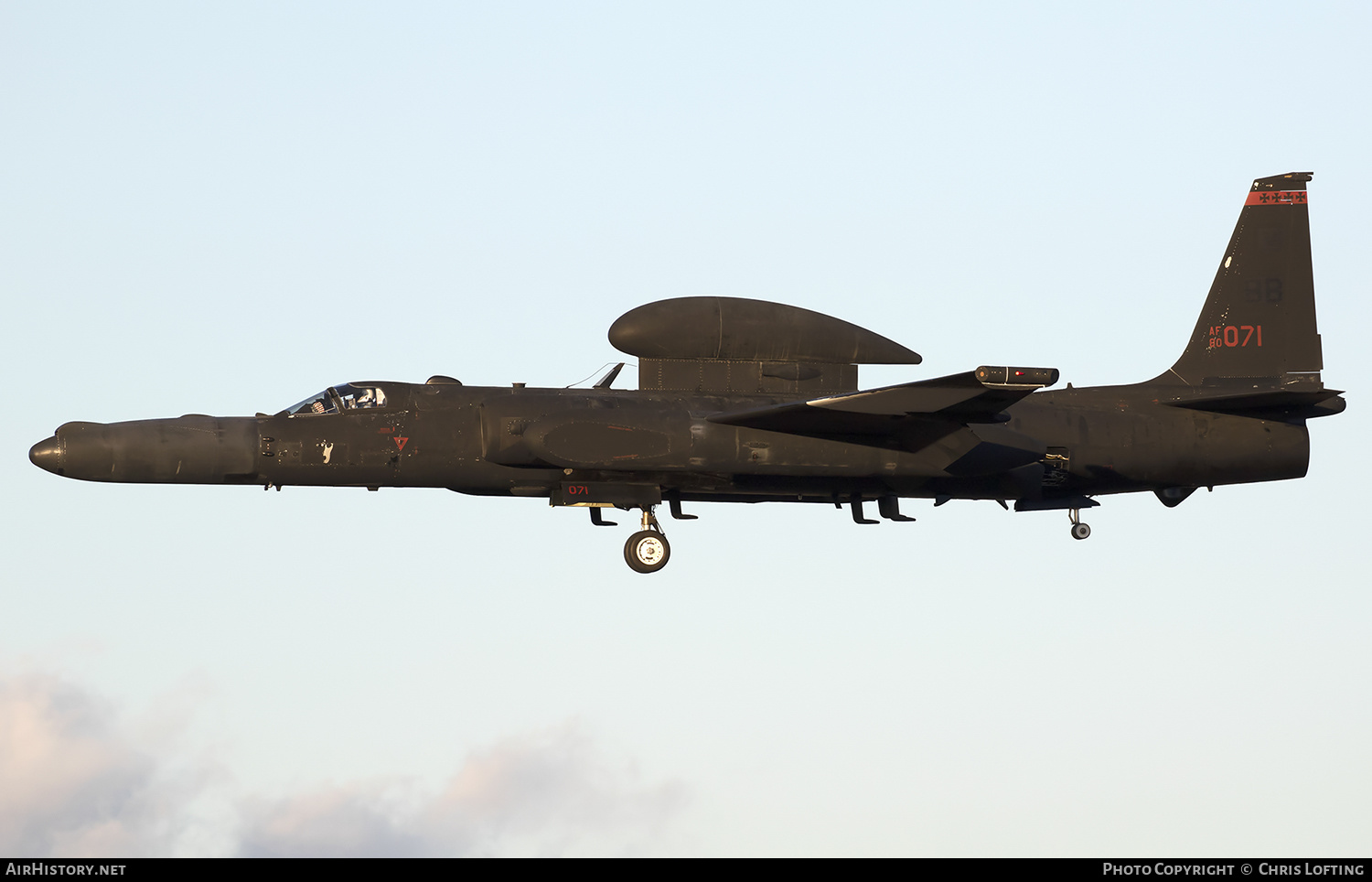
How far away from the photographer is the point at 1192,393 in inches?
1139

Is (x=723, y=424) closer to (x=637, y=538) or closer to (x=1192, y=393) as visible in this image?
(x=637, y=538)

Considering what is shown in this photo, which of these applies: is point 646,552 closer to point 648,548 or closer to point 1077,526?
point 648,548

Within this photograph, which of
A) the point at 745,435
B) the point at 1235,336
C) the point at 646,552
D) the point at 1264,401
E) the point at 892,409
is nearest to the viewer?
the point at 892,409

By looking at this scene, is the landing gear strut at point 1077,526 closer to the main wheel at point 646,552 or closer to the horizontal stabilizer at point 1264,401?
A: the horizontal stabilizer at point 1264,401

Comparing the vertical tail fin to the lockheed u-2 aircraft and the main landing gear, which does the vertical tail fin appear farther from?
the main landing gear

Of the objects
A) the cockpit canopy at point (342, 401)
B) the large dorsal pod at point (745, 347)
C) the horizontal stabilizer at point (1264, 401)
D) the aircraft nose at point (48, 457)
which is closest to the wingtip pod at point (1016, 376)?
the large dorsal pod at point (745, 347)

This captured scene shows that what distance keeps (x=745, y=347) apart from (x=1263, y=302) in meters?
9.08

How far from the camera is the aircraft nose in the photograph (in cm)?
2564

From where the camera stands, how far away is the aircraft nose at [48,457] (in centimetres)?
2564

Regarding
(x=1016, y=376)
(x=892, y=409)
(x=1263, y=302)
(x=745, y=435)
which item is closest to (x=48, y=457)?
(x=745, y=435)

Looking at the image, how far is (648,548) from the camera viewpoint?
2695 centimetres

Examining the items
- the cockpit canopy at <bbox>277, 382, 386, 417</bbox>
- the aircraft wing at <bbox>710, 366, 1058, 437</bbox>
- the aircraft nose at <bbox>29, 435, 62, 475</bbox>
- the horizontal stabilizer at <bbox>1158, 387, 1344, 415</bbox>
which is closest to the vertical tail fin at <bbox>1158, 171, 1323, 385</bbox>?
the horizontal stabilizer at <bbox>1158, 387, 1344, 415</bbox>
